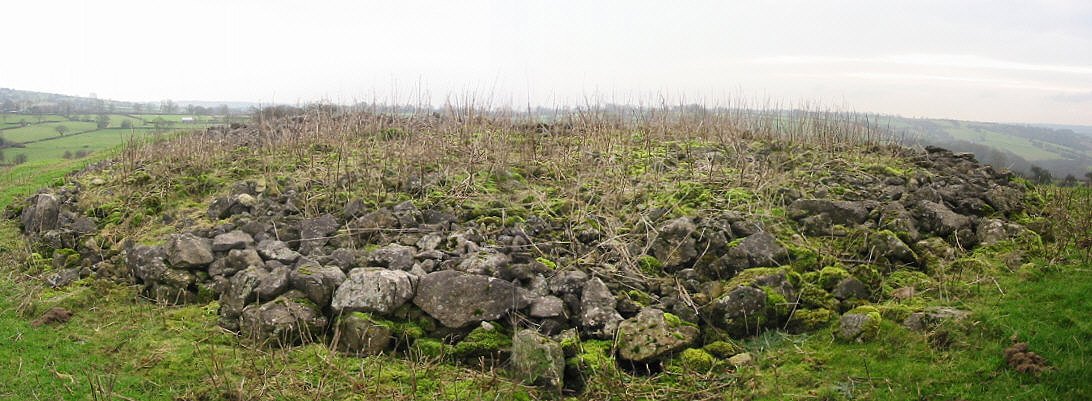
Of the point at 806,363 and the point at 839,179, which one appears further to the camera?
the point at 839,179

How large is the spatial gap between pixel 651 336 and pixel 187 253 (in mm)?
5477

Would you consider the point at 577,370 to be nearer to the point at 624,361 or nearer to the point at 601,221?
the point at 624,361

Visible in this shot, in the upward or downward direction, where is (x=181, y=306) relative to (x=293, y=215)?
downward

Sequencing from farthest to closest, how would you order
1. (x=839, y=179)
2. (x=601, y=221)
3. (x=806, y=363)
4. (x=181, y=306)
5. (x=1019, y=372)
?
(x=839, y=179) → (x=601, y=221) → (x=181, y=306) → (x=806, y=363) → (x=1019, y=372)

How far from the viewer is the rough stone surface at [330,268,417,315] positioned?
20.2ft

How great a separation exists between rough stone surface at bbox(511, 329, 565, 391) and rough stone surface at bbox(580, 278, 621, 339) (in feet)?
1.91

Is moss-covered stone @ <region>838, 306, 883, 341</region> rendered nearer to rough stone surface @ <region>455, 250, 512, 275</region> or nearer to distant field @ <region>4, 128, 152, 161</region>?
rough stone surface @ <region>455, 250, 512, 275</region>

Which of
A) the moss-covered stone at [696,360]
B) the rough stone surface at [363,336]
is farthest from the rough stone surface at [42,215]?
the moss-covered stone at [696,360]

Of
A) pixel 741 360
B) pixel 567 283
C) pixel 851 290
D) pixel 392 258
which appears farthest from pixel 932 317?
pixel 392 258

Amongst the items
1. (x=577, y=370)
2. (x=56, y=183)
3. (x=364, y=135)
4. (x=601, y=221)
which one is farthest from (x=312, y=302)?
(x=56, y=183)

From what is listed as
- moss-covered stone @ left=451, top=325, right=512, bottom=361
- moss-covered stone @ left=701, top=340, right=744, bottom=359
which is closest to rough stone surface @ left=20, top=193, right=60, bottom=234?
moss-covered stone @ left=451, top=325, right=512, bottom=361

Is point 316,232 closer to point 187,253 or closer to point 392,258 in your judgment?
point 187,253

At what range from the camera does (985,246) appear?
7.52 meters

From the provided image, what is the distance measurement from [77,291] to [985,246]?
10.8 meters
